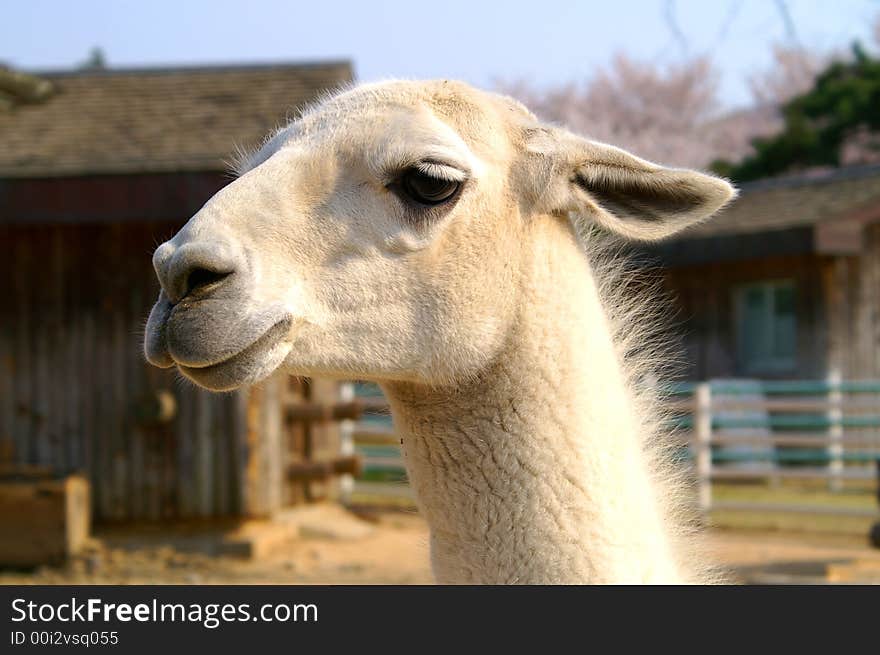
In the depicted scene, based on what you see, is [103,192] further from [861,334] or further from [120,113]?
[861,334]

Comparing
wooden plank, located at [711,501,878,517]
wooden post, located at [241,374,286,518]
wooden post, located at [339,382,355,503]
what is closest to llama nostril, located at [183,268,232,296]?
wooden post, located at [241,374,286,518]

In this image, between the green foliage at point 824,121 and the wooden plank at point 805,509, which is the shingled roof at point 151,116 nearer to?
the wooden plank at point 805,509

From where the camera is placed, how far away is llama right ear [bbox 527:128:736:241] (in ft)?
9.23

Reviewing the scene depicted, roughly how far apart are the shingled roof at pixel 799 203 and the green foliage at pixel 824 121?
4.75 meters

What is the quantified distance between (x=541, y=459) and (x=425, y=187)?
0.75 m

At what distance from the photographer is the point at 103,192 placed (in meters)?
9.96

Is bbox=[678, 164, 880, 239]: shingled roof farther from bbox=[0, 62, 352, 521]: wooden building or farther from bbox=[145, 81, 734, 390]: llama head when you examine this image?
bbox=[145, 81, 734, 390]: llama head

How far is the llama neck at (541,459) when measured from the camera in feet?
8.94

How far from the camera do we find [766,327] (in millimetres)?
19172

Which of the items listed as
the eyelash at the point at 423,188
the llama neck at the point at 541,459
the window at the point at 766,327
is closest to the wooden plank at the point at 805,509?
the window at the point at 766,327

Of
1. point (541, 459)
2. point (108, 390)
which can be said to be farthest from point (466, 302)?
point (108, 390)

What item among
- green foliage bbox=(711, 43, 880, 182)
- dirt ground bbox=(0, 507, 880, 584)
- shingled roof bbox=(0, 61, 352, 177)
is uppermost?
green foliage bbox=(711, 43, 880, 182)

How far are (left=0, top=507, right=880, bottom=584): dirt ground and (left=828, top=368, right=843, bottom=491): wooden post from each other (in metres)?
1.96
